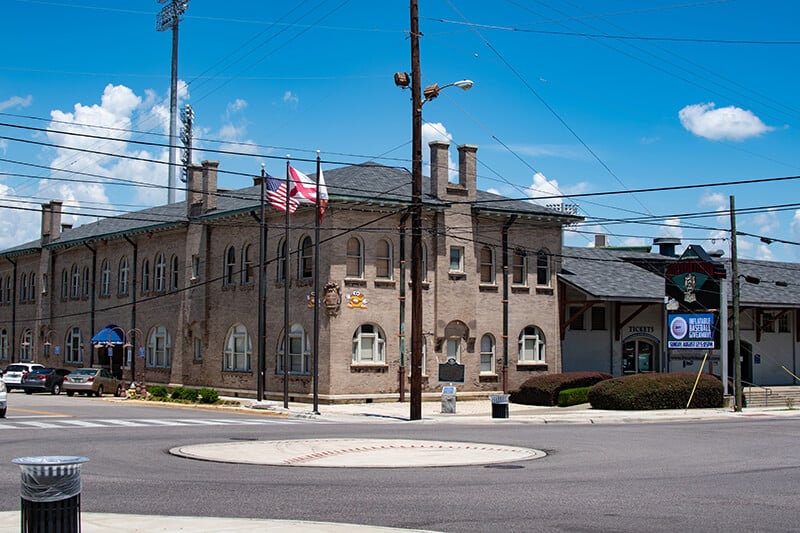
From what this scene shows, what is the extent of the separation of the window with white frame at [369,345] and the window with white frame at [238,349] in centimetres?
595

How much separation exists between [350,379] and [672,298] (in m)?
14.8

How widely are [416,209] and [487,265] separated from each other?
12965 millimetres

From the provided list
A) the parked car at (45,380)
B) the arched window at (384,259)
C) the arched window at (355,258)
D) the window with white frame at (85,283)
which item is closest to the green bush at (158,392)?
the parked car at (45,380)

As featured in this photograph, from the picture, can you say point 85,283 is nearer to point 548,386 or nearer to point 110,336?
point 110,336

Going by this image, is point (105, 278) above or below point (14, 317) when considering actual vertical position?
above

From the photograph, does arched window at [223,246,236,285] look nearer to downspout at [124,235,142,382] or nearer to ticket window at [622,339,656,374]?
downspout at [124,235,142,382]

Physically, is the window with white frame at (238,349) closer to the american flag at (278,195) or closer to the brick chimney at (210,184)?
the brick chimney at (210,184)

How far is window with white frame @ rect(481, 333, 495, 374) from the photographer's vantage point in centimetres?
4241

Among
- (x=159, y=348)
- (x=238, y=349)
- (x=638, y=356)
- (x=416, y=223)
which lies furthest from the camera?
(x=159, y=348)

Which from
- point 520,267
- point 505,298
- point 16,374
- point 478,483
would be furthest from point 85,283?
point 478,483

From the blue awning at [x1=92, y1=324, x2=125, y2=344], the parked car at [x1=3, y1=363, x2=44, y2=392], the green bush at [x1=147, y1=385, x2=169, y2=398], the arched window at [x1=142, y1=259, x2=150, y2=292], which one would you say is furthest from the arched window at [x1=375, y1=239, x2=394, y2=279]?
the parked car at [x1=3, y1=363, x2=44, y2=392]

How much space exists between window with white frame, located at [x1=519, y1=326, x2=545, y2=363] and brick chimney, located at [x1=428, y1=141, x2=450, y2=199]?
7660 millimetres

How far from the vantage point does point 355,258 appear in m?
39.0

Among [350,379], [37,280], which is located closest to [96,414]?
[350,379]
